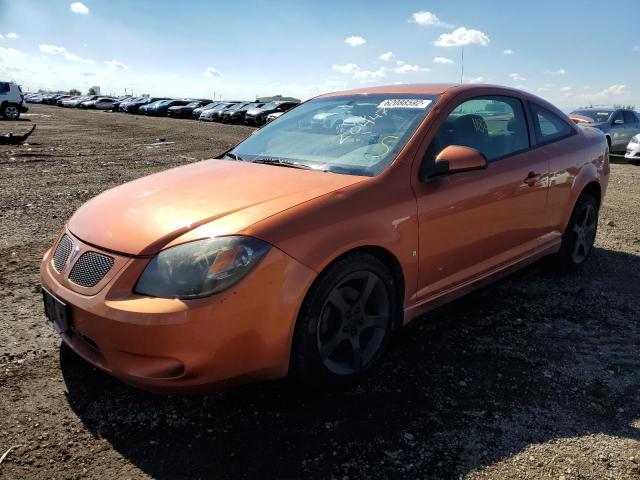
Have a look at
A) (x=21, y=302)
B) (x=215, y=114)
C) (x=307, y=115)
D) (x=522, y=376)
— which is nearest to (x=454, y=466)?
(x=522, y=376)

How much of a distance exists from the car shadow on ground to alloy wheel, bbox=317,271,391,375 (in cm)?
17

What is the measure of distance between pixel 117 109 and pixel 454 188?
52097mm

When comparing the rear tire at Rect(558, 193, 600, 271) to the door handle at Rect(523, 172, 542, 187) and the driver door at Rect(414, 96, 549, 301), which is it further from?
the door handle at Rect(523, 172, 542, 187)

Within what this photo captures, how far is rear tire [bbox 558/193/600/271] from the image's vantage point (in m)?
4.38

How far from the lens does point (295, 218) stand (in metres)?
2.38

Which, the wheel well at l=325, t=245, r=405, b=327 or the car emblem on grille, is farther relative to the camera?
the wheel well at l=325, t=245, r=405, b=327

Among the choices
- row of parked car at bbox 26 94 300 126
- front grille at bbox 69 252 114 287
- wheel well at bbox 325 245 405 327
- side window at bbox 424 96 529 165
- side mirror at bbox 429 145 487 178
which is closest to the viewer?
front grille at bbox 69 252 114 287

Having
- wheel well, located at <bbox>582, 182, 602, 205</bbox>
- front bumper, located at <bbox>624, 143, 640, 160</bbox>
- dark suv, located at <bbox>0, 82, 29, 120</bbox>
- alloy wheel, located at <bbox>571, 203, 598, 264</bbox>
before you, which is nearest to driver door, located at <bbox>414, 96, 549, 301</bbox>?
alloy wheel, located at <bbox>571, 203, 598, 264</bbox>

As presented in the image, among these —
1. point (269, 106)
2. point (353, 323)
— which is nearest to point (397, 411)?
point (353, 323)

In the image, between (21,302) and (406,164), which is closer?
(406,164)

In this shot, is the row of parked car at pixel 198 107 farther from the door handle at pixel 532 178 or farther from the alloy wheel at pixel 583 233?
the door handle at pixel 532 178

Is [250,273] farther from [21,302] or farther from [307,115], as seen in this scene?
[21,302]

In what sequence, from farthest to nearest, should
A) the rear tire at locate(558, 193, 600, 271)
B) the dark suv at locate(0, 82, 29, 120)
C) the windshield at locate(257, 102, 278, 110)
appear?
1. the windshield at locate(257, 102, 278, 110)
2. the dark suv at locate(0, 82, 29, 120)
3. the rear tire at locate(558, 193, 600, 271)

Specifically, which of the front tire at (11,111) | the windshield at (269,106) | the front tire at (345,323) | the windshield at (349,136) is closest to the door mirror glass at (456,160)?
the windshield at (349,136)
